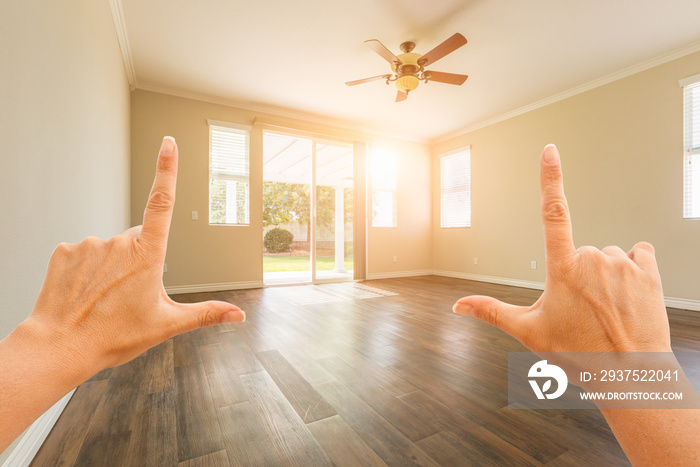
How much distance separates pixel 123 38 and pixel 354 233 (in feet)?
13.3

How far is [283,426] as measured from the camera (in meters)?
1.22

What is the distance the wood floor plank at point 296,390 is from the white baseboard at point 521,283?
412 cm

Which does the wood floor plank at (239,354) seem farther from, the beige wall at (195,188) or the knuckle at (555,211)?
the beige wall at (195,188)

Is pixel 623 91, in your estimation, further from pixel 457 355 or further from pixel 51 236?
pixel 51 236

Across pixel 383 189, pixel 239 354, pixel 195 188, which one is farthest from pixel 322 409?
pixel 383 189

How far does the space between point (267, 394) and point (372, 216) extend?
458 centimetres

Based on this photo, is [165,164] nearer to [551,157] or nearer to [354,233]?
[551,157]

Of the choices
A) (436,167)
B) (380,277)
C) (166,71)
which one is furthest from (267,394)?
(436,167)

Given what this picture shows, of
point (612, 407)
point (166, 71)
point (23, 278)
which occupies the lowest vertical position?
point (612, 407)

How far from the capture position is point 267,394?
1.47 meters

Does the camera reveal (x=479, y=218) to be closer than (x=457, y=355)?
No

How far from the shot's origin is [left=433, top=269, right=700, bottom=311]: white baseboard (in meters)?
3.18

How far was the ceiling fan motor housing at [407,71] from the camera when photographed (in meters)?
3.07

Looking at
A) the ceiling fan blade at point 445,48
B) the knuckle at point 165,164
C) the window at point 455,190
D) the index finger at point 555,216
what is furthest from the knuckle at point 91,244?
the window at point 455,190
